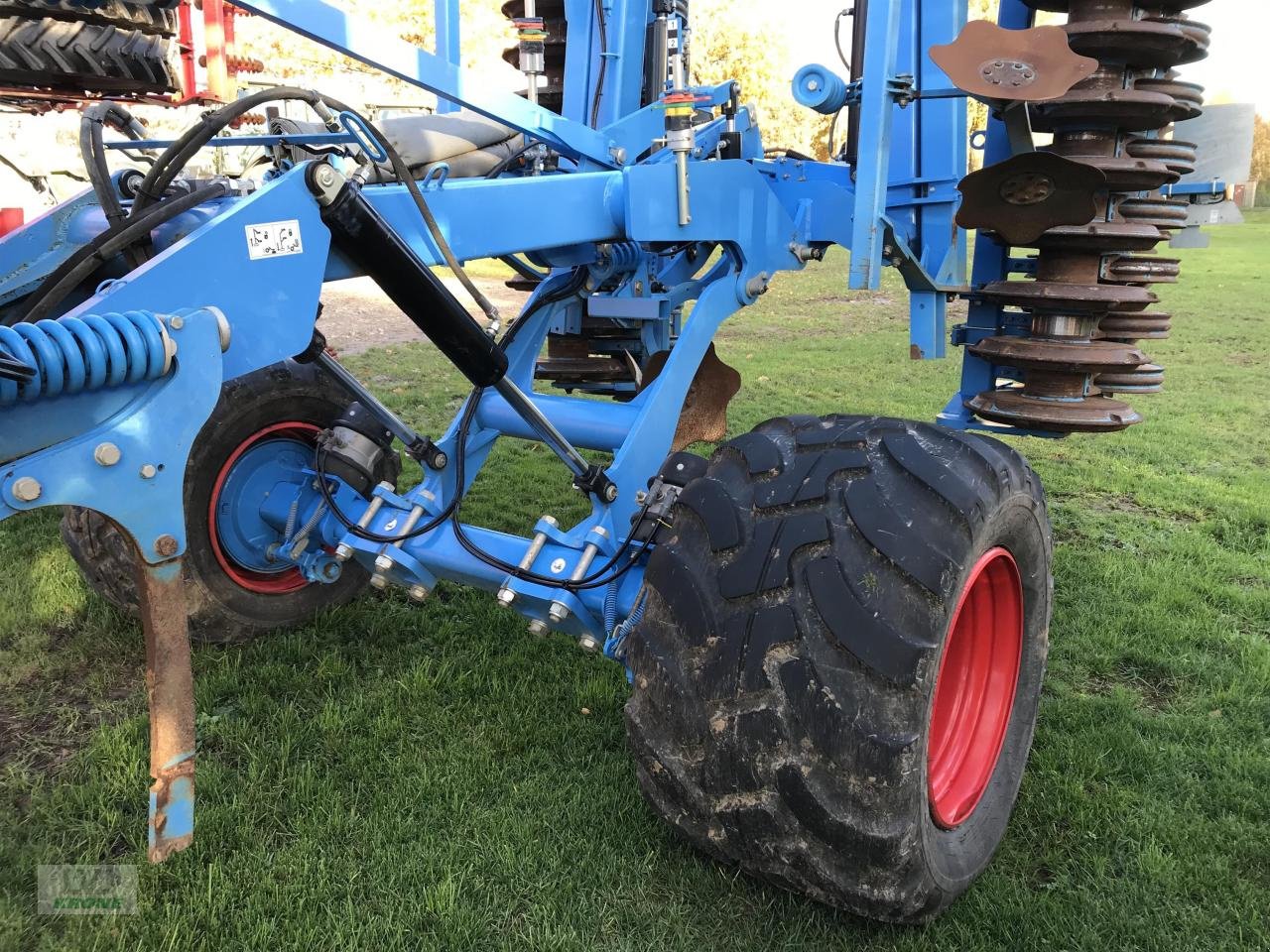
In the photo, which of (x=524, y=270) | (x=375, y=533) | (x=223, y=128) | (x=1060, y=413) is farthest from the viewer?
(x=524, y=270)

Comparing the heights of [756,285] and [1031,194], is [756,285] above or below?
below

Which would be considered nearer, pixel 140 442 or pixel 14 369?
pixel 14 369

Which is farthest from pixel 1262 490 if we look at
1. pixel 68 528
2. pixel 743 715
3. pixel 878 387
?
pixel 68 528

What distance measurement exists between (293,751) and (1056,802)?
234 centimetres

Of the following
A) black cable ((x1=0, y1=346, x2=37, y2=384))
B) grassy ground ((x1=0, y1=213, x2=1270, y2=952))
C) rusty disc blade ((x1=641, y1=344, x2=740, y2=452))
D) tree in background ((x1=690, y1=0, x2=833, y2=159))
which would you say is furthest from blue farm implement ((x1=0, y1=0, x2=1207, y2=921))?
tree in background ((x1=690, y1=0, x2=833, y2=159))

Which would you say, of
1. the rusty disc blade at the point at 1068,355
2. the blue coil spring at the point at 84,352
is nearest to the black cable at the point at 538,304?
the rusty disc blade at the point at 1068,355

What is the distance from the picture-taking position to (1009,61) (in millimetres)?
2809

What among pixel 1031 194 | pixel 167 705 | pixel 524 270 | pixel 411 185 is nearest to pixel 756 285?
pixel 1031 194

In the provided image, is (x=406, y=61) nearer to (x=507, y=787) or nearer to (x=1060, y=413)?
(x=507, y=787)

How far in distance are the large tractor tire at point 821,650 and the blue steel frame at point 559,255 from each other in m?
0.69

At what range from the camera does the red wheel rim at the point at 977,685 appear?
2.90 metres

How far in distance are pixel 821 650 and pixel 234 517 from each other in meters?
2.48

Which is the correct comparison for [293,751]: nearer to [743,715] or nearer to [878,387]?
[743,715]

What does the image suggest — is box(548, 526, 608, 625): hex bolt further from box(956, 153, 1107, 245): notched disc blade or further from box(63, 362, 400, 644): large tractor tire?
box(956, 153, 1107, 245): notched disc blade
